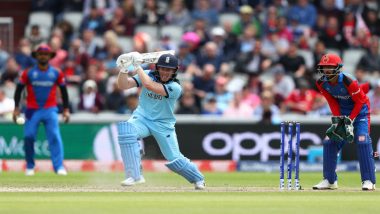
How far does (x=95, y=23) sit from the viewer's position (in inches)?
937

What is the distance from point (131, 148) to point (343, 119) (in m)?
2.44

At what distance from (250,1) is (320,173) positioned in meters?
6.02

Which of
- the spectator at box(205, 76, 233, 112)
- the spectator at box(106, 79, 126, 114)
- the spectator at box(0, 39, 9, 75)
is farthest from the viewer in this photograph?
the spectator at box(0, 39, 9, 75)

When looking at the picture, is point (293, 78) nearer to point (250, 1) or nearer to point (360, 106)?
point (250, 1)

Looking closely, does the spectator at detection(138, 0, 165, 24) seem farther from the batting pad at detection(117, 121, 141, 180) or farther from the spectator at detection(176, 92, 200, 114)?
the batting pad at detection(117, 121, 141, 180)

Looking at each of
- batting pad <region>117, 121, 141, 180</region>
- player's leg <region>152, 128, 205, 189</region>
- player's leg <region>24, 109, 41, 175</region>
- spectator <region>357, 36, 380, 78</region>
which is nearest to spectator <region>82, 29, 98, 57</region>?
spectator <region>357, 36, 380, 78</region>

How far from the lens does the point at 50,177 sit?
16891 millimetres

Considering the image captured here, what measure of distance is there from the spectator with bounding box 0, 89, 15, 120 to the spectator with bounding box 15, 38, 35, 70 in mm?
1735

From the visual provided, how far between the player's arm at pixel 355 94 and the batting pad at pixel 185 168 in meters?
1.89

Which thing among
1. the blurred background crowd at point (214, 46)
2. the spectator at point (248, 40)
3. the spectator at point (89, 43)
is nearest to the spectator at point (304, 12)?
the blurred background crowd at point (214, 46)

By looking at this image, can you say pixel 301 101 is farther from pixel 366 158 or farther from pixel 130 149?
pixel 130 149

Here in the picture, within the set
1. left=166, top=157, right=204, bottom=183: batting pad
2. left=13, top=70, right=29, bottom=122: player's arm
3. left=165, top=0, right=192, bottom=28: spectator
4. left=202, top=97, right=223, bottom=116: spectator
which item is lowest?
left=166, top=157, right=204, bottom=183: batting pad

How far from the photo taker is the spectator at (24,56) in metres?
22.9

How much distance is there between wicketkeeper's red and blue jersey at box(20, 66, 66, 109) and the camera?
57.4ft
